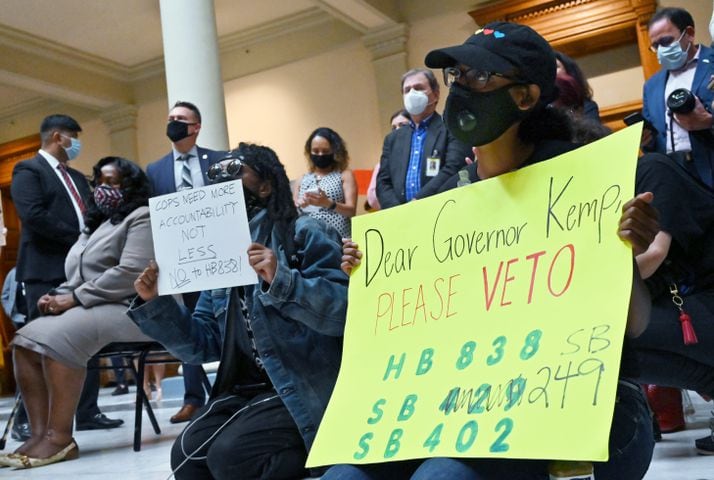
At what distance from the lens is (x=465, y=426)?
3.88 feet

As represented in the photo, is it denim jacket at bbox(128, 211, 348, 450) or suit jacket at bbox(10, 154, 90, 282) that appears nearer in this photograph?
denim jacket at bbox(128, 211, 348, 450)

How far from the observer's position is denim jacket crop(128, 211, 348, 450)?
192cm

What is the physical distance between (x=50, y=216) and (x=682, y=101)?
2.91 metres

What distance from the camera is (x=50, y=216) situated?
12.8 ft

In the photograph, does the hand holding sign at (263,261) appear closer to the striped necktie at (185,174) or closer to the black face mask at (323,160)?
the striped necktie at (185,174)

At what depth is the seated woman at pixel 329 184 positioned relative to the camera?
4.66 m

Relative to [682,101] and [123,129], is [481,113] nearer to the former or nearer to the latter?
[682,101]

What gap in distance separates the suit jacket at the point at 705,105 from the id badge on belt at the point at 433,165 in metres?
0.93

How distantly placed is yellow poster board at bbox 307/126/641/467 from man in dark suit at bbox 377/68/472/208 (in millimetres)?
2282

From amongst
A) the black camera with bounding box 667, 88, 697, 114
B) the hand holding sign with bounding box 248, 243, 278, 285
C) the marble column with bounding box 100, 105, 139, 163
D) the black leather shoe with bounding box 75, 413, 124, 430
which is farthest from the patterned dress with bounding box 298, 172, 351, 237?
the marble column with bounding box 100, 105, 139, 163

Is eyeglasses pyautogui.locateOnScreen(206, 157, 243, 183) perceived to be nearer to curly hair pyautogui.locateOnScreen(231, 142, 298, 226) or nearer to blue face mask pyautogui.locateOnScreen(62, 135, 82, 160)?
curly hair pyautogui.locateOnScreen(231, 142, 298, 226)

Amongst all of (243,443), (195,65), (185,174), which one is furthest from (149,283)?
(195,65)

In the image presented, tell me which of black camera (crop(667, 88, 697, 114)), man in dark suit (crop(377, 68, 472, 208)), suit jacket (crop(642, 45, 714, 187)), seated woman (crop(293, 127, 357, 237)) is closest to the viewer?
black camera (crop(667, 88, 697, 114))

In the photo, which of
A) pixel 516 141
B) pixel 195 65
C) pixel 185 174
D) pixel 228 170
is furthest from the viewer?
pixel 195 65
